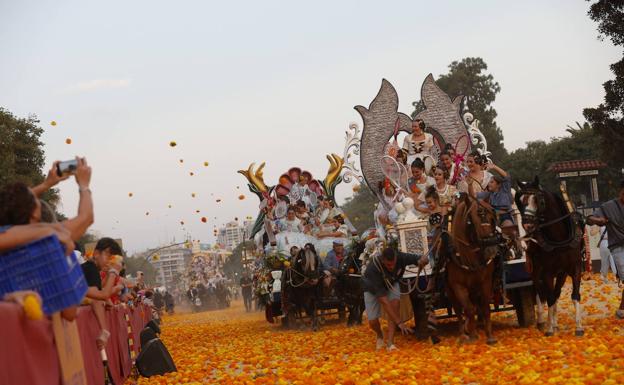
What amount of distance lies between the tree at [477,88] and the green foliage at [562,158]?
5.49 ft

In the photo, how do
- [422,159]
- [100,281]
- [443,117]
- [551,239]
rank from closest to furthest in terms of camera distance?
1. [100,281]
2. [551,239]
3. [422,159]
4. [443,117]

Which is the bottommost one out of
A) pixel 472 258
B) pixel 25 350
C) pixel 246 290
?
pixel 246 290

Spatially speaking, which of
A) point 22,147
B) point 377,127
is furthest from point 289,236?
point 22,147

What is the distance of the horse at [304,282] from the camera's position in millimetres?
20391

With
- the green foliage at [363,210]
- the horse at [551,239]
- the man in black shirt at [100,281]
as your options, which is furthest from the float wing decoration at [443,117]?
the green foliage at [363,210]

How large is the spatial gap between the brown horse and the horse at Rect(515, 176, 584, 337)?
539 mm

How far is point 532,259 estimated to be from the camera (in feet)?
42.1

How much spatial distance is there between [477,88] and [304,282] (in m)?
55.4

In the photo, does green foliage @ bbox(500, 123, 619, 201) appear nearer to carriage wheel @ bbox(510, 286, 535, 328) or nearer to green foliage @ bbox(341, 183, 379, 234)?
green foliage @ bbox(341, 183, 379, 234)

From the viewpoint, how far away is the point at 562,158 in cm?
6594

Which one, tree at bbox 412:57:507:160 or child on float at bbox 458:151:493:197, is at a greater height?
tree at bbox 412:57:507:160

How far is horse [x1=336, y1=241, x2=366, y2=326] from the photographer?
20.0 m

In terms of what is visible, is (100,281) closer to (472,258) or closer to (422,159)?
(472,258)

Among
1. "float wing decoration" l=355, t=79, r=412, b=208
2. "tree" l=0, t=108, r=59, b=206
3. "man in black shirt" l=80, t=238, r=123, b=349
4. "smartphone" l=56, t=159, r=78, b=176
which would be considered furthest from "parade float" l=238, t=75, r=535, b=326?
"tree" l=0, t=108, r=59, b=206
